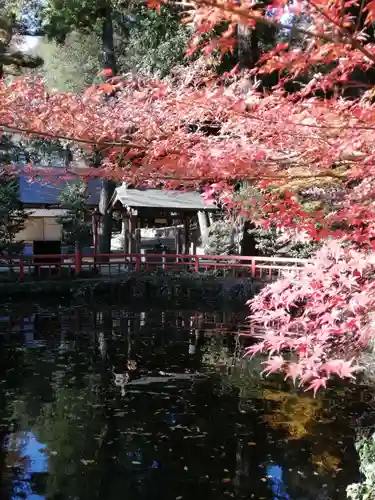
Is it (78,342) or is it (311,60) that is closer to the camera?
(311,60)

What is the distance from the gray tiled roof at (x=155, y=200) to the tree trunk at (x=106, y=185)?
0.78 meters

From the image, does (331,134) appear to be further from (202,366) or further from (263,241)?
(263,241)

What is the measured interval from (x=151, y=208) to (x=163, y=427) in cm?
1050

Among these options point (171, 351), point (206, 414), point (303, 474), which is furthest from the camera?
point (171, 351)

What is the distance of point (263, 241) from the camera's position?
56.0 feet

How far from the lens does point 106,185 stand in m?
18.1

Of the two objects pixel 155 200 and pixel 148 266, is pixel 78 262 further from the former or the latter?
pixel 155 200

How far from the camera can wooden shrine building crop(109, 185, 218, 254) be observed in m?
16.3

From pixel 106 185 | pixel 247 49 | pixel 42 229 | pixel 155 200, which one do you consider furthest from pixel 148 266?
pixel 247 49

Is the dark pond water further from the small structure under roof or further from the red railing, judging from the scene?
the small structure under roof

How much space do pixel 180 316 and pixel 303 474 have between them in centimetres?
883

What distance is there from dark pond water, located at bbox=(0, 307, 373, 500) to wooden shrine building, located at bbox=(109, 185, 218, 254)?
6.66 m

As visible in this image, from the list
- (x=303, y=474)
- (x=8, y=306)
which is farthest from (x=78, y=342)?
(x=303, y=474)

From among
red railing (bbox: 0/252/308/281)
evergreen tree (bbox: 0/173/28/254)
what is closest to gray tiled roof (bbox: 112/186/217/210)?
red railing (bbox: 0/252/308/281)
